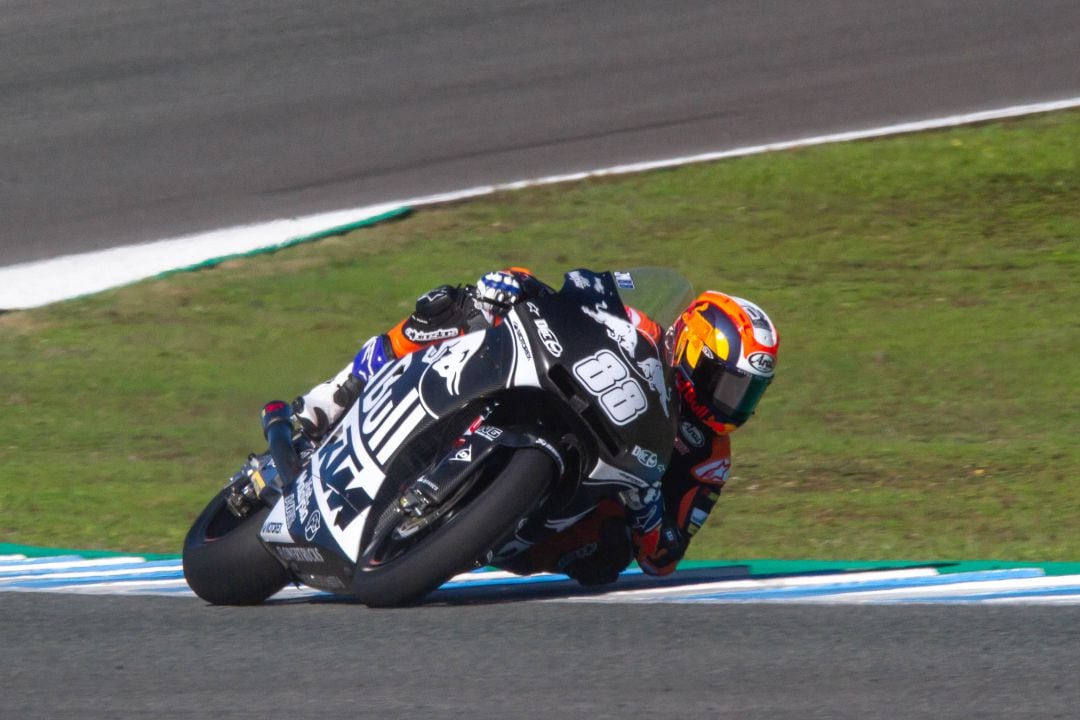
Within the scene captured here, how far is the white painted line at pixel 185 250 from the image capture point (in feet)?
33.6

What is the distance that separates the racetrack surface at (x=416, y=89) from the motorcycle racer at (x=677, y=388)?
595cm

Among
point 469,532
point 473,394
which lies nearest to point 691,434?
point 473,394

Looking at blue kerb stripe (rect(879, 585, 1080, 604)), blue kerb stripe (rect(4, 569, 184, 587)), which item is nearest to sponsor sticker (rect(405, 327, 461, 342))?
blue kerb stripe (rect(4, 569, 184, 587))

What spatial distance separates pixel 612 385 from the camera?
184 inches

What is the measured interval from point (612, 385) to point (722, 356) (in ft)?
1.51

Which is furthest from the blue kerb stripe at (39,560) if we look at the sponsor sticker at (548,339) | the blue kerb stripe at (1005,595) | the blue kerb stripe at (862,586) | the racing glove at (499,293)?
the blue kerb stripe at (1005,595)

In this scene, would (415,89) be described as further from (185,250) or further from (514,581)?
(514,581)

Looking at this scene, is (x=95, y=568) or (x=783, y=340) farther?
(x=783, y=340)

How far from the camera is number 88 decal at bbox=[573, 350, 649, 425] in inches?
183

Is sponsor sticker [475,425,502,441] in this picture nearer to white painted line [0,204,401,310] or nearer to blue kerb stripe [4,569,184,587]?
blue kerb stripe [4,569,184,587]

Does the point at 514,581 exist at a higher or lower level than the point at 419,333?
lower

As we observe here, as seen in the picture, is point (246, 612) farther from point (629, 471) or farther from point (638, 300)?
point (638, 300)

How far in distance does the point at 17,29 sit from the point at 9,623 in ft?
34.4

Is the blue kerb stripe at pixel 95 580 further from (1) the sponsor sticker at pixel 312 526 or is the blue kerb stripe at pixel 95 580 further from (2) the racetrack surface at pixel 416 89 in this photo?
(2) the racetrack surface at pixel 416 89
